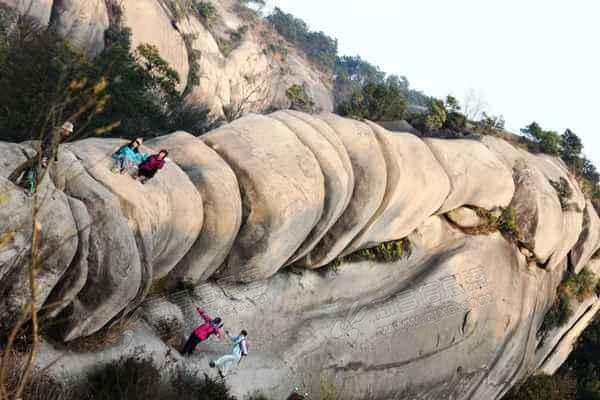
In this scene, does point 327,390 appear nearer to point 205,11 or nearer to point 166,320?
point 166,320

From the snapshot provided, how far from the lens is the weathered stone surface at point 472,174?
19.5 m

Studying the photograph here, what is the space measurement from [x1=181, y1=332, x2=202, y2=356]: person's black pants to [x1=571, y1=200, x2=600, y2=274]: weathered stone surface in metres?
17.8

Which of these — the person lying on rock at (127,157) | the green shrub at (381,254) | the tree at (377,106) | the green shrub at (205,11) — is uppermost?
the tree at (377,106)

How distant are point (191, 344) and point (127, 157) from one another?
4.23 m

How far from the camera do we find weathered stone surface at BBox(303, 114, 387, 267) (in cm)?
1614

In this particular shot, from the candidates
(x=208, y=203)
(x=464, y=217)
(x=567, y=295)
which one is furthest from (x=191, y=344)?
(x=567, y=295)

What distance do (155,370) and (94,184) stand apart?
3.62m

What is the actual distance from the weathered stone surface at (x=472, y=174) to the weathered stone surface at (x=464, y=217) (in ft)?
0.91

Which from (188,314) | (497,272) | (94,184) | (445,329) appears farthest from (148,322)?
(497,272)

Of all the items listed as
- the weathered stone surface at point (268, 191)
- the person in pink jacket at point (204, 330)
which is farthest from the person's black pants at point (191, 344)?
the weathered stone surface at point (268, 191)

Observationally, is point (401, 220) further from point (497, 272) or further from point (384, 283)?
point (497, 272)

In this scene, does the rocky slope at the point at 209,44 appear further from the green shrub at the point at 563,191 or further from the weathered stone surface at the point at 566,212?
the green shrub at the point at 563,191

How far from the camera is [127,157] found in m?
10.9

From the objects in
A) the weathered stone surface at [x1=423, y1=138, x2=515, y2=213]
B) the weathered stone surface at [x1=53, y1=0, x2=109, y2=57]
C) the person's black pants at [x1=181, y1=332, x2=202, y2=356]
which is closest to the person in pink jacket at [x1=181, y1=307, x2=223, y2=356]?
the person's black pants at [x1=181, y1=332, x2=202, y2=356]
